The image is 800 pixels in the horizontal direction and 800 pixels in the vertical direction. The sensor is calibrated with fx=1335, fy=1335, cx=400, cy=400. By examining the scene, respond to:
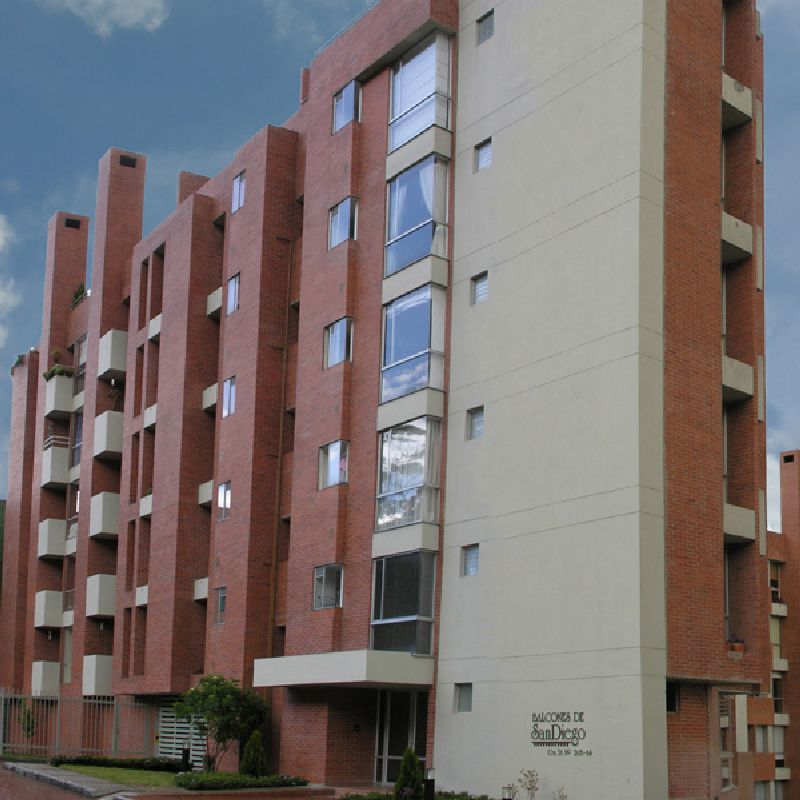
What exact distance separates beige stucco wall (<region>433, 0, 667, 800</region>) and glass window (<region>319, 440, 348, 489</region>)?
396cm

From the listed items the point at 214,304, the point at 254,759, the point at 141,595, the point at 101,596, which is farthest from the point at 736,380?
the point at 101,596

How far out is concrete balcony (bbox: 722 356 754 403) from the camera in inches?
1164

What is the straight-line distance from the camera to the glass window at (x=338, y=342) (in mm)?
35969

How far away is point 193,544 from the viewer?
145 feet

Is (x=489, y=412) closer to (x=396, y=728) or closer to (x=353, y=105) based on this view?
(x=396, y=728)

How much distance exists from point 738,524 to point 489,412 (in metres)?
6.21

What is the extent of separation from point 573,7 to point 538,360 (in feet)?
27.0

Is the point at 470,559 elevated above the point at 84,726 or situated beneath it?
elevated above

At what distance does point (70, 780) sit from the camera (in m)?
33.8

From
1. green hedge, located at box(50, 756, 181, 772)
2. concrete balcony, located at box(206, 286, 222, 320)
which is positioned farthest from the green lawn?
concrete balcony, located at box(206, 286, 222, 320)

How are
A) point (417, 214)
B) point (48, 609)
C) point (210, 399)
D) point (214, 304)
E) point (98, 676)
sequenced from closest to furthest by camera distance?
point (417, 214), point (210, 399), point (214, 304), point (98, 676), point (48, 609)

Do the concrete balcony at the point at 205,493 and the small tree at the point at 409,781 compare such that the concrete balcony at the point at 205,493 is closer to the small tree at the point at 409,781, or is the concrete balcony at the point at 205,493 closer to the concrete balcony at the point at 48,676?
the small tree at the point at 409,781

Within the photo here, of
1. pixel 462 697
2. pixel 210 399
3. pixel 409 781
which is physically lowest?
pixel 409 781

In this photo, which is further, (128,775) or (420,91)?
(128,775)
